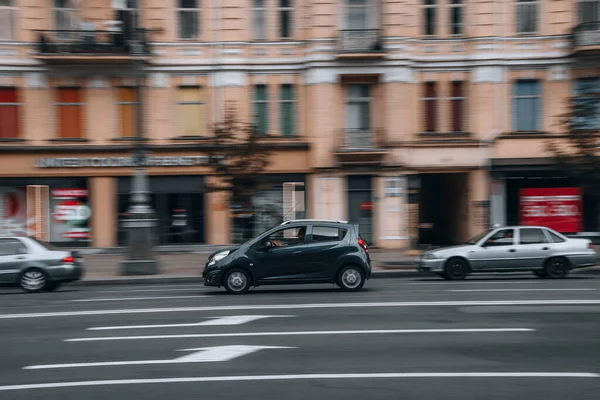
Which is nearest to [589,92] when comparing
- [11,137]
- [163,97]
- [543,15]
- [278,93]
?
[543,15]

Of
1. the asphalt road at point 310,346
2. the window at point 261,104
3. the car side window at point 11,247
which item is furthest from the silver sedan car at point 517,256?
the window at point 261,104

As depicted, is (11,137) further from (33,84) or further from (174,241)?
(174,241)

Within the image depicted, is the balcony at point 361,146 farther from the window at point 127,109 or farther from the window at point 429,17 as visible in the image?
the window at point 127,109

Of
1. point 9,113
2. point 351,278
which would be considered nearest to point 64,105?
point 9,113

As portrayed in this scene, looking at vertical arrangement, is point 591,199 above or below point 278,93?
below

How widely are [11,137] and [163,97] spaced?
18.3ft

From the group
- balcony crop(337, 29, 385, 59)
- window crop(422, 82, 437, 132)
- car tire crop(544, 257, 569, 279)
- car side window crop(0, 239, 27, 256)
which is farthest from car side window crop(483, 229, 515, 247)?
balcony crop(337, 29, 385, 59)

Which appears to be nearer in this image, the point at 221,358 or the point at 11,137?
the point at 221,358

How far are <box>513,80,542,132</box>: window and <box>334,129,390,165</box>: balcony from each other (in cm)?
489

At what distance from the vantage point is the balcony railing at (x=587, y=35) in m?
30.5

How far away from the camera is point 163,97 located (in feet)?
104

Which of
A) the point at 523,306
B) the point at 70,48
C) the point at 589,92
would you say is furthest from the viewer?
the point at 70,48

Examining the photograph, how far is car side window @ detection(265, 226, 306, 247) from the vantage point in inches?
685

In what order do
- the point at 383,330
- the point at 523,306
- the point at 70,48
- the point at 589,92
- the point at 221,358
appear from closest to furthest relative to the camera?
the point at 221,358 < the point at 383,330 < the point at 523,306 < the point at 589,92 < the point at 70,48
